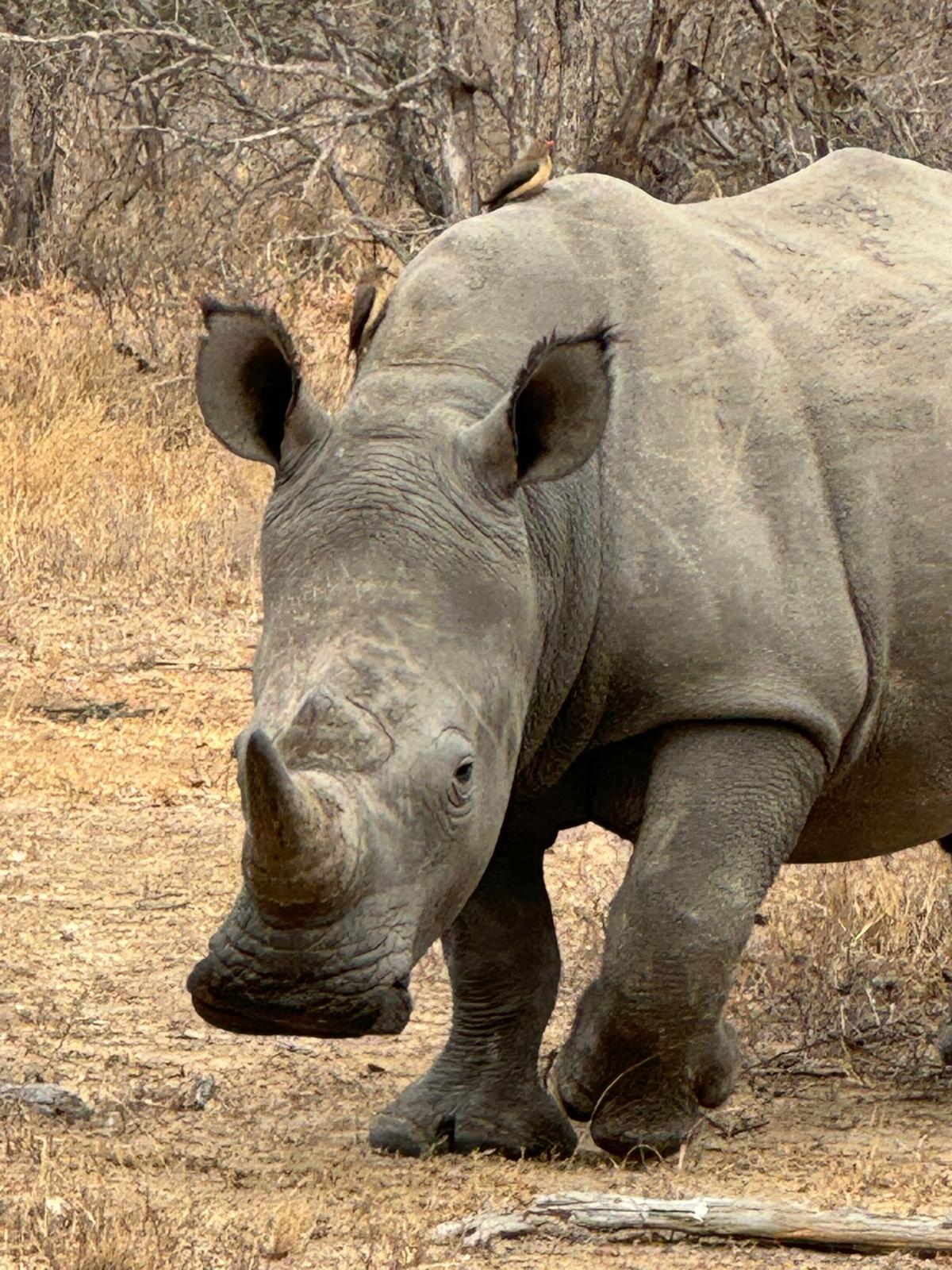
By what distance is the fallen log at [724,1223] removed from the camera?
4.18 metres

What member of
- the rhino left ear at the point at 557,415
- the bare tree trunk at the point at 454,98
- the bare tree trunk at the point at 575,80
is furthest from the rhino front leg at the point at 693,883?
the bare tree trunk at the point at 454,98

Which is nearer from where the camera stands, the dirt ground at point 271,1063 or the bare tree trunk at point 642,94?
the dirt ground at point 271,1063

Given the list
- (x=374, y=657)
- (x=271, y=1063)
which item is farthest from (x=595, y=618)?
(x=271, y=1063)

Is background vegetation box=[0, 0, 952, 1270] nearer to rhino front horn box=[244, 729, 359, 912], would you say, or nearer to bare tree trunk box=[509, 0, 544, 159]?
bare tree trunk box=[509, 0, 544, 159]

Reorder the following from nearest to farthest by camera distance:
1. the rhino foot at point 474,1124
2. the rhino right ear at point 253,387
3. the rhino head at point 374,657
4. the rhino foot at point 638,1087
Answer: the rhino head at point 374,657 → the rhino right ear at point 253,387 → the rhino foot at point 638,1087 → the rhino foot at point 474,1124

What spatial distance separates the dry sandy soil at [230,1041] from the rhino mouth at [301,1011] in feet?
1.39

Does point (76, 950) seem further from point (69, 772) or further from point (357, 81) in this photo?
point (357, 81)

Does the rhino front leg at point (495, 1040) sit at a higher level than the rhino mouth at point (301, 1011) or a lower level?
lower

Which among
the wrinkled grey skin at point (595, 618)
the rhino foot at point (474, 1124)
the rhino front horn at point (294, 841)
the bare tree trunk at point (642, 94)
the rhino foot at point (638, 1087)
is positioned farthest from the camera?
the bare tree trunk at point (642, 94)

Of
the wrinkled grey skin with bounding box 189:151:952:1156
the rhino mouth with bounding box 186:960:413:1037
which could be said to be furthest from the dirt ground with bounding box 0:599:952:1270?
the rhino mouth with bounding box 186:960:413:1037

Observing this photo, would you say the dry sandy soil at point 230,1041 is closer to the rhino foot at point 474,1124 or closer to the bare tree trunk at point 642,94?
the rhino foot at point 474,1124

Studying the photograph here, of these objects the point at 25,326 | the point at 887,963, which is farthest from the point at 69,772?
the point at 25,326

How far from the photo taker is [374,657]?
3.99 m

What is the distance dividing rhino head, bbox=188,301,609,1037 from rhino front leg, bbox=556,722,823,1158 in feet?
1.18
